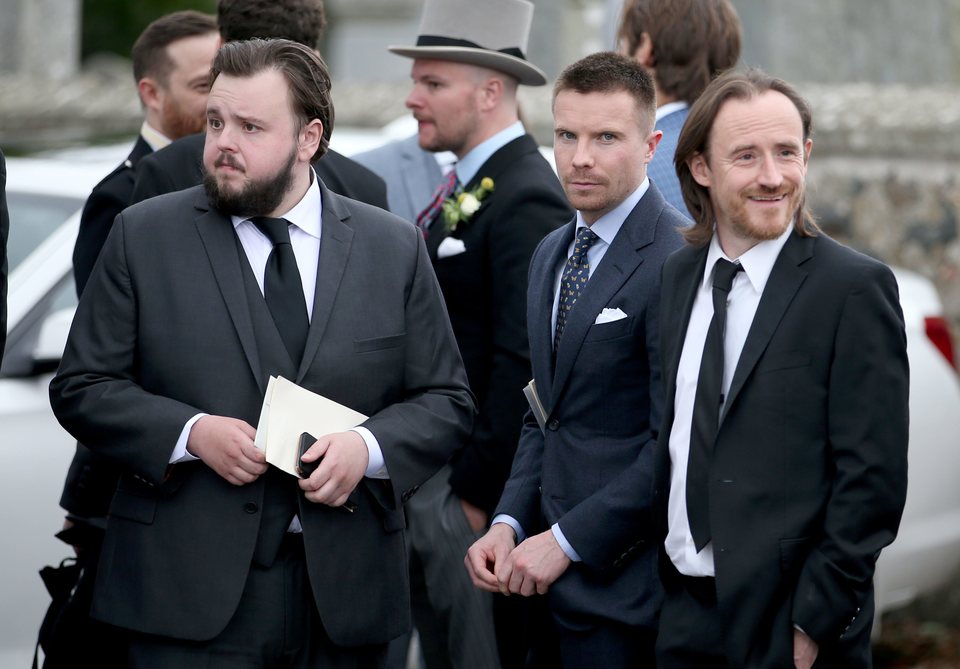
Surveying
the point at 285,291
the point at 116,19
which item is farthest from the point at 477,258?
the point at 116,19

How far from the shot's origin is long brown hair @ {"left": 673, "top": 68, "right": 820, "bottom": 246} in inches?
135

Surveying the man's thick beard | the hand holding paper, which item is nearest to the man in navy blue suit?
the hand holding paper

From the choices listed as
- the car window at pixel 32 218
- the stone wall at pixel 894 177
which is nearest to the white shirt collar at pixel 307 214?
the car window at pixel 32 218

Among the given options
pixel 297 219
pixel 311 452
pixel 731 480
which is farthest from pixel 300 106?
pixel 731 480

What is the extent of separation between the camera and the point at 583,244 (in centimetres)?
396

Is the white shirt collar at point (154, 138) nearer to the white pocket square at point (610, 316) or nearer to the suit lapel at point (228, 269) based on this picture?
the suit lapel at point (228, 269)

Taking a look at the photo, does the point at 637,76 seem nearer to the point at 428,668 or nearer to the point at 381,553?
the point at 381,553

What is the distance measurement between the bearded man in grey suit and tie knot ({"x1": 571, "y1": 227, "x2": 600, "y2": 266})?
1.67 ft

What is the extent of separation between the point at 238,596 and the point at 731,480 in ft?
3.73

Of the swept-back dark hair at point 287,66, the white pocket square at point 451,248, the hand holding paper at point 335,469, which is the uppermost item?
the swept-back dark hair at point 287,66

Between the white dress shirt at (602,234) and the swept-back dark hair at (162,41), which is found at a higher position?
the swept-back dark hair at (162,41)

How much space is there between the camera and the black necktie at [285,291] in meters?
3.60

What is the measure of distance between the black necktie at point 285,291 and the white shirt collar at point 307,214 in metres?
0.05

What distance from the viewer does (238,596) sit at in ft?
11.3
